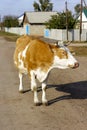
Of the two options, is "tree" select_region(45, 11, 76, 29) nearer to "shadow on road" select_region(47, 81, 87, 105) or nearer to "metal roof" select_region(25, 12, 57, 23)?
"metal roof" select_region(25, 12, 57, 23)

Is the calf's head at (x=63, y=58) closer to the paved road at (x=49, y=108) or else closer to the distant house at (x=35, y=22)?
the paved road at (x=49, y=108)

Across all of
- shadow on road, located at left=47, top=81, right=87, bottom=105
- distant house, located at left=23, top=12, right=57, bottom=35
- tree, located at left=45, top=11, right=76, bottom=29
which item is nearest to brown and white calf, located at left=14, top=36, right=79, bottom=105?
shadow on road, located at left=47, top=81, right=87, bottom=105

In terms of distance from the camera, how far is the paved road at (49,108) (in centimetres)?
716

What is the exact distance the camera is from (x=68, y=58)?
8359 mm

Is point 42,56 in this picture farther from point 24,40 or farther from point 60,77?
point 60,77

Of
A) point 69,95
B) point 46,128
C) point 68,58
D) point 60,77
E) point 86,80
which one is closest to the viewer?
point 46,128

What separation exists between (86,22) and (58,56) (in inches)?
2512

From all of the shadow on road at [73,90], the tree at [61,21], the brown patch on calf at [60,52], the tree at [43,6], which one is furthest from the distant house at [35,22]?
the brown patch on calf at [60,52]

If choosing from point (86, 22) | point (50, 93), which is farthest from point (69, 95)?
point (86, 22)

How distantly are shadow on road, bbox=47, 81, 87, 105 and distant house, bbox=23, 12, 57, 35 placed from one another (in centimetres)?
6579

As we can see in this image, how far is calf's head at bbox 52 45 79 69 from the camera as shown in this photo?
832 cm

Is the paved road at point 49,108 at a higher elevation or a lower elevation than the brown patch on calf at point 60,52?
lower

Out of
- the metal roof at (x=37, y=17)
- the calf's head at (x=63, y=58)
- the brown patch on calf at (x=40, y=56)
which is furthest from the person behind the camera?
the metal roof at (x=37, y=17)

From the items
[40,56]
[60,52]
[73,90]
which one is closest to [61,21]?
[73,90]
